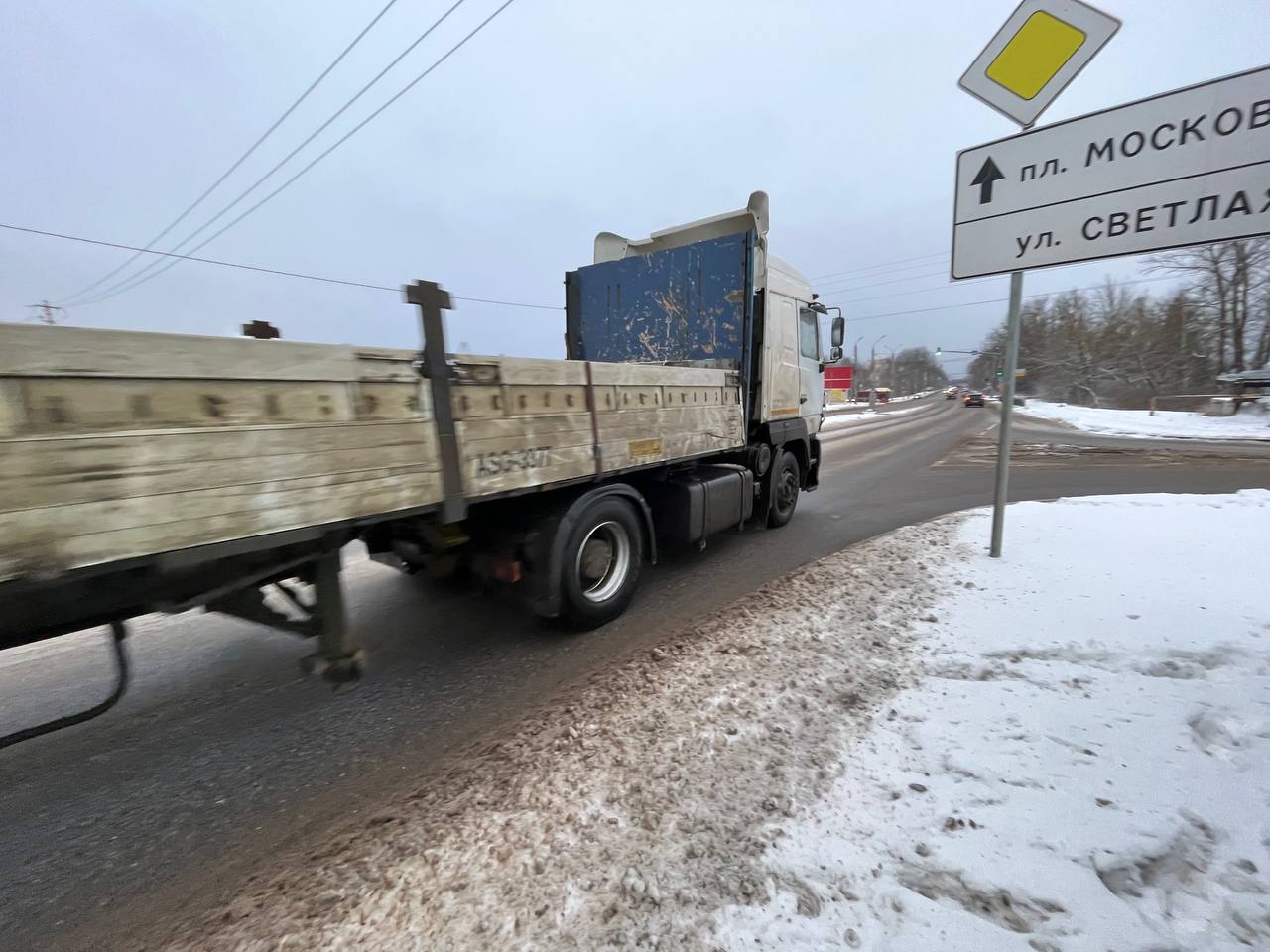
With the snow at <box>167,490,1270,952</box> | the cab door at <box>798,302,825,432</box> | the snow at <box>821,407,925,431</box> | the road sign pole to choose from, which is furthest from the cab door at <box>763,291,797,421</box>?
the snow at <box>821,407,925,431</box>

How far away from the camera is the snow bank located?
1592 millimetres

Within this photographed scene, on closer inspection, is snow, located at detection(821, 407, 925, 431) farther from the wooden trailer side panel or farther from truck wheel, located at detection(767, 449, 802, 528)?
the wooden trailer side panel

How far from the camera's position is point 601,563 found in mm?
4059

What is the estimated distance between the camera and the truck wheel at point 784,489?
6488 mm

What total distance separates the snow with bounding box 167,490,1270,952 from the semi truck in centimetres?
99

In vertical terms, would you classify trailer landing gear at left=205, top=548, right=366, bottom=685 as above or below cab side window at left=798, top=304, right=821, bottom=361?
below

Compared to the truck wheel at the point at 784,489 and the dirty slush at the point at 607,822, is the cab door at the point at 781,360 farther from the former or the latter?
the dirty slush at the point at 607,822

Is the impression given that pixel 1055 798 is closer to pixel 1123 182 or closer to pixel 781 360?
pixel 1123 182

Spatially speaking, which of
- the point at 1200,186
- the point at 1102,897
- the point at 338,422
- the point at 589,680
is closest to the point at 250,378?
the point at 338,422

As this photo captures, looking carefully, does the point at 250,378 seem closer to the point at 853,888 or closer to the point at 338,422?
the point at 338,422

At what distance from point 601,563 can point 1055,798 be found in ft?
9.22

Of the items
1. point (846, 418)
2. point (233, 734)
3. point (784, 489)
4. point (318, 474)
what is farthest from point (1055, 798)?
point (846, 418)

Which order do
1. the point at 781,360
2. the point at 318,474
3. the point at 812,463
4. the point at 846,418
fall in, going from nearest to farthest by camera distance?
the point at 318,474, the point at 781,360, the point at 812,463, the point at 846,418

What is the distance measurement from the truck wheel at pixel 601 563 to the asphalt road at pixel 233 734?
180 mm
